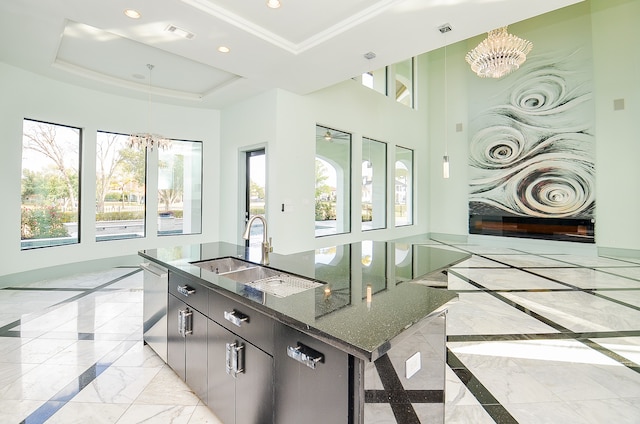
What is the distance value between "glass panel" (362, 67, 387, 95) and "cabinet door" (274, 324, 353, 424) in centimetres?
652

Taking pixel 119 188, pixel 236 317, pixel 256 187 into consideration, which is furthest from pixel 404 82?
pixel 236 317

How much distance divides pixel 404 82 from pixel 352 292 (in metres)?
8.45

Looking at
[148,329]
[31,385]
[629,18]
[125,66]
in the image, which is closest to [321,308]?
[148,329]

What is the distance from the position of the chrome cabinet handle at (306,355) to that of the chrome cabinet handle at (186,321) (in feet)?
3.29

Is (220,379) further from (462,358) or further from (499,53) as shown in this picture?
(499,53)

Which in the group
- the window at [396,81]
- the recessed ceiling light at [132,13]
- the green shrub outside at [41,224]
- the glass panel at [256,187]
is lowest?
the green shrub outside at [41,224]

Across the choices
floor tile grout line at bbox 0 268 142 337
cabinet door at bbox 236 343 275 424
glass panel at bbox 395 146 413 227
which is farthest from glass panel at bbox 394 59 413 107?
cabinet door at bbox 236 343 275 424

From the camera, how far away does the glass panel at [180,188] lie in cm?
606

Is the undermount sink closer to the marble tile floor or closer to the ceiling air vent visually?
the marble tile floor

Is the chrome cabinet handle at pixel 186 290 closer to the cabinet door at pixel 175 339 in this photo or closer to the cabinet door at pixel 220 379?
the cabinet door at pixel 175 339

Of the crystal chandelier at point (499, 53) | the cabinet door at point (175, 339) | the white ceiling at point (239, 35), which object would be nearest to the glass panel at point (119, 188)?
the white ceiling at point (239, 35)

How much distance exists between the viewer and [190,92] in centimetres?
573

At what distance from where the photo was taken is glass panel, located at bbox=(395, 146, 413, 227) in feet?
26.3

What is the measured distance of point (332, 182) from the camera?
6121 mm
